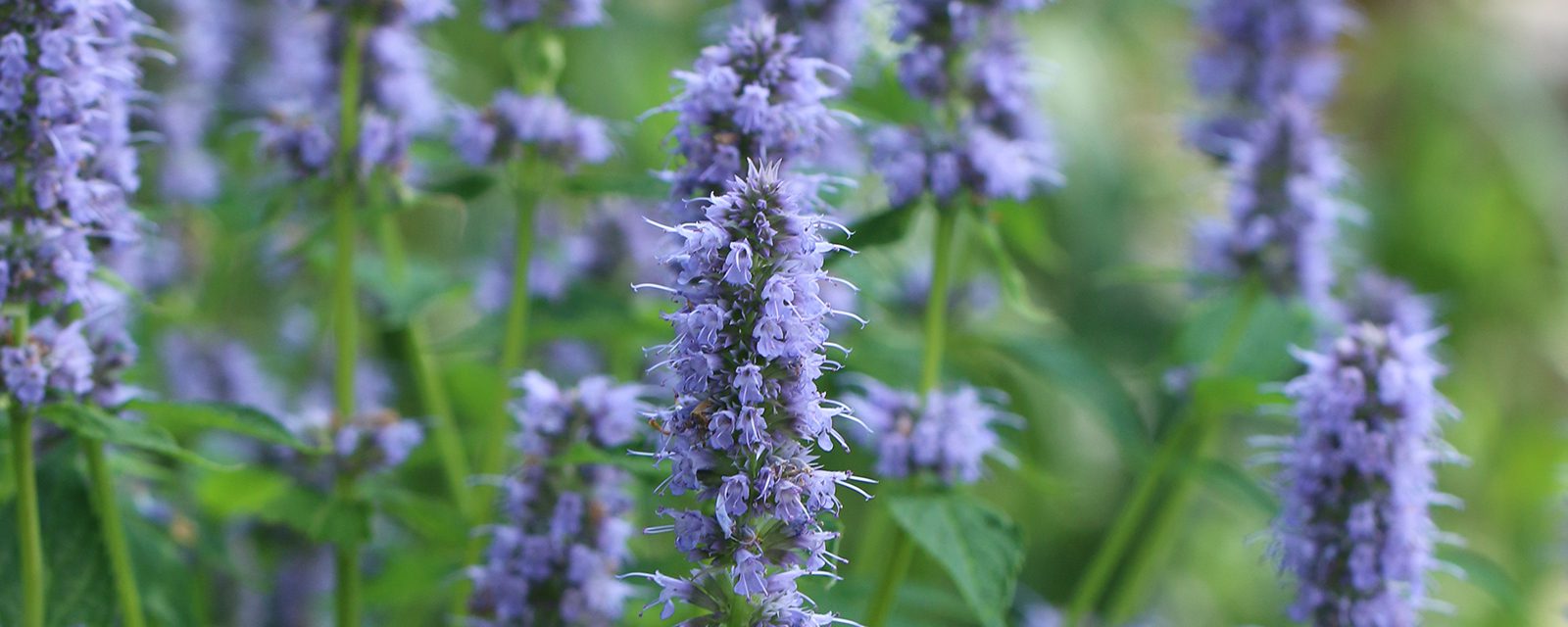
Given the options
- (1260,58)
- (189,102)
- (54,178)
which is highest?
(1260,58)

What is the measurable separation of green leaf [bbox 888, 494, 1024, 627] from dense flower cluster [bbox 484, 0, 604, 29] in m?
1.04

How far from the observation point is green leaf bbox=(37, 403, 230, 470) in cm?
198

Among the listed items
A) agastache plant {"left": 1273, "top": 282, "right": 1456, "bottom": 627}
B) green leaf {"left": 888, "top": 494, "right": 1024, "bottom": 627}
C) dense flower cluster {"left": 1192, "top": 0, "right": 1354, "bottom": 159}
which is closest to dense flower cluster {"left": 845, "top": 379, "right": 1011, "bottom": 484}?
green leaf {"left": 888, "top": 494, "right": 1024, "bottom": 627}

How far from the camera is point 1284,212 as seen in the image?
3.06 meters

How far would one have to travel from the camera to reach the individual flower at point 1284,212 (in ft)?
9.96

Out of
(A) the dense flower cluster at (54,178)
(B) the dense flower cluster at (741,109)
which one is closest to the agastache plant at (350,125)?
(A) the dense flower cluster at (54,178)

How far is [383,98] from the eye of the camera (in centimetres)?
275

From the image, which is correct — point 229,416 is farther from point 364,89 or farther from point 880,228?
point 880,228

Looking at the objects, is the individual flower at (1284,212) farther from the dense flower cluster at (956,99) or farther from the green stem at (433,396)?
A: the green stem at (433,396)

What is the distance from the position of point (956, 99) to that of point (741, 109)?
60cm

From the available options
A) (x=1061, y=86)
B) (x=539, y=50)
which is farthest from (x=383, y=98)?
(x=1061, y=86)

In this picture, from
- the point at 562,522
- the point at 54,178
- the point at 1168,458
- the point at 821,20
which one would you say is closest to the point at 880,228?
the point at 821,20

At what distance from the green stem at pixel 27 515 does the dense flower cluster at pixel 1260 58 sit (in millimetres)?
2656

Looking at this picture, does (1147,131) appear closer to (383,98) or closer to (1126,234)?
(1126,234)
